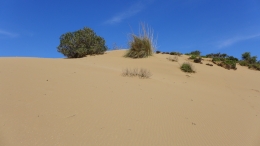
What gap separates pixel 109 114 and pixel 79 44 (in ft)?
24.4

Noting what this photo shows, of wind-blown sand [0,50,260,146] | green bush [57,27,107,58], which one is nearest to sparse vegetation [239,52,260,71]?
wind-blown sand [0,50,260,146]

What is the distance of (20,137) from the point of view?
1975mm

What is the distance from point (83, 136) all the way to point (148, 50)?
783 centimetres

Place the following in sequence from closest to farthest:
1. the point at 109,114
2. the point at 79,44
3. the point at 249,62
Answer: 1. the point at 109,114
2. the point at 79,44
3. the point at 249,62

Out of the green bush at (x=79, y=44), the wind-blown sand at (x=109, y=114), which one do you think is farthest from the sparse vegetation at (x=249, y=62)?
the green bush at (x=79, y=44)

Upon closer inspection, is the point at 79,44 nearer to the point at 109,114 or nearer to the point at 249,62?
the point at 109,114

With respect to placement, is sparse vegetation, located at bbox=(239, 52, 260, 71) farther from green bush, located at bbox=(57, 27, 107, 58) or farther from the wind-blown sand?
green bush, located at bbox=(57, 27, 107, 58)

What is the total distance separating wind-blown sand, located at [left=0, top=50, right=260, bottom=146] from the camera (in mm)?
2184

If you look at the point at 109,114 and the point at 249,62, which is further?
the point at 249,62

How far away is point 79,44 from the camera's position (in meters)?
9.64

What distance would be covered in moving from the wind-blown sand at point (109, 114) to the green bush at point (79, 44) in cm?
516

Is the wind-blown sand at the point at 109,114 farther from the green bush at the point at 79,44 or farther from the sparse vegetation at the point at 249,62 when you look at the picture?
the sparse vegetation at the point at 249,62

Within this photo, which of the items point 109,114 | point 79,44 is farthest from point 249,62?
point 109,114

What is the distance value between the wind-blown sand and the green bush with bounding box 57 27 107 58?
5.16m
